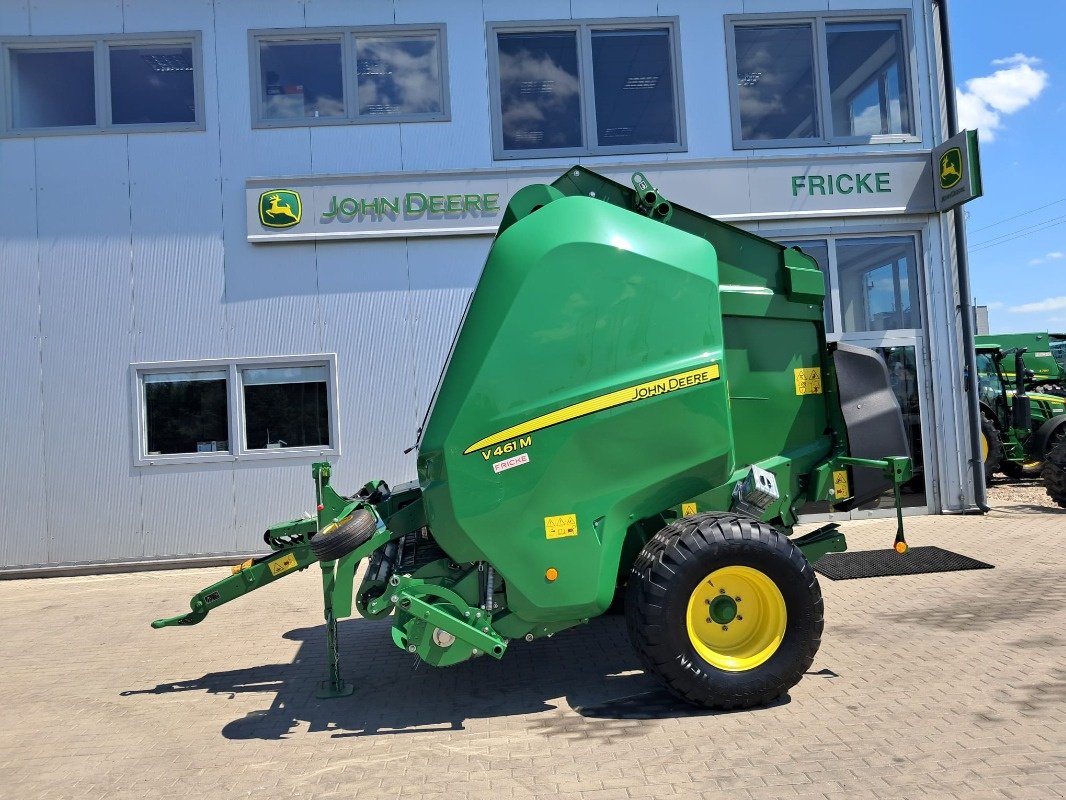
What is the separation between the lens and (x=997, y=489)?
12.2m

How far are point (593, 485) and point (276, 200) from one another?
6.34 m

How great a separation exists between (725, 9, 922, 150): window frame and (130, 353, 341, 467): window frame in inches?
218

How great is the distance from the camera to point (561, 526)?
4.26 m

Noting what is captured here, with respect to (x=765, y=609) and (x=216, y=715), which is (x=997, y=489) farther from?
(x=216, y=715)

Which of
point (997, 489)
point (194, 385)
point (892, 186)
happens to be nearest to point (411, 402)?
point (194, 385)

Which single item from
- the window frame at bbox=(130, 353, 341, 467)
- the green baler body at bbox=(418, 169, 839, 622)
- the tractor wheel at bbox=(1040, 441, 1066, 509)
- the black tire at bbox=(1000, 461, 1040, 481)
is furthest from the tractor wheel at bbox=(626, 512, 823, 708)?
the black tire at bbox=(1000, 461, 1040, 481)

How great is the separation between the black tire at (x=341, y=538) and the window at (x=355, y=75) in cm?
617

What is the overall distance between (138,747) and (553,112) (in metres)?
7.74

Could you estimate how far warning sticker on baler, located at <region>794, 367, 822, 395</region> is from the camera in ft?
17.7

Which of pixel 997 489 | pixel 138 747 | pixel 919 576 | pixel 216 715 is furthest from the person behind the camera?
pixel 997 489

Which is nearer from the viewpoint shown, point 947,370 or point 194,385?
point 194,385

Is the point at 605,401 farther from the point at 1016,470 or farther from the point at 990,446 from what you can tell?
the point at 1016,470

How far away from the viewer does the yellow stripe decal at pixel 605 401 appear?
4.18 meters

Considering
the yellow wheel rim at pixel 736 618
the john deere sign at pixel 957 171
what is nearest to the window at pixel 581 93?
the john deere sign at pixel 957 171
